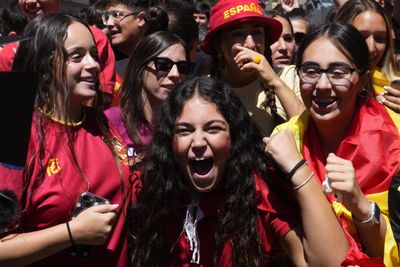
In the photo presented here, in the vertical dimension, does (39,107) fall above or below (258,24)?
above

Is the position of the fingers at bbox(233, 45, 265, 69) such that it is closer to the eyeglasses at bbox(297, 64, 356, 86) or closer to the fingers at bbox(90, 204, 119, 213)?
the eyeglasses at bbox(297, 64, 356, 86)

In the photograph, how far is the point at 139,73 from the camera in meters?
3.81

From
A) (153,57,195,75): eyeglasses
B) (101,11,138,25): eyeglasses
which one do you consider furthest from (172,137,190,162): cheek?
(101,11,138,25): eyeglasses

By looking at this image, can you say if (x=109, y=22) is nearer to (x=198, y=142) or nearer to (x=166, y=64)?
(x=166, y=64)

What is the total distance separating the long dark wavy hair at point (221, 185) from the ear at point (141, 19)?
193cm

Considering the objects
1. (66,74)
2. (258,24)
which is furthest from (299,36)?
(66,74)

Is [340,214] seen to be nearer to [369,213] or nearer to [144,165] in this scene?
[369,213]

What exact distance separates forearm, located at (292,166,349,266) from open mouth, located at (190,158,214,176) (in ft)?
1.21

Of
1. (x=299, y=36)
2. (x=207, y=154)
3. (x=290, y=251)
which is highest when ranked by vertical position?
(x=207, y=154)

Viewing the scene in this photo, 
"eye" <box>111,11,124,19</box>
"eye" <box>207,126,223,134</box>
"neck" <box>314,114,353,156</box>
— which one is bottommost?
"eye" <box>111,11,124,19</box>

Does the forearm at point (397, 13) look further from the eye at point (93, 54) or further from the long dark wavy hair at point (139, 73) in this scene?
the eye at point (93, 54)

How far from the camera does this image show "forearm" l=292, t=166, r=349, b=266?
285cm

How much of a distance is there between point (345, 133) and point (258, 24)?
1204mm

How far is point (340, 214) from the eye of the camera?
2.96 meters
